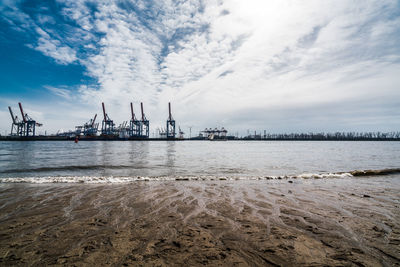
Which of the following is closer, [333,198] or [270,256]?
[270,256]

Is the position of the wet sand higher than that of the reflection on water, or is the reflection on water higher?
the wet sand

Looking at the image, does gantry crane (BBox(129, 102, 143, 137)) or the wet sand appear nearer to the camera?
the wet sand

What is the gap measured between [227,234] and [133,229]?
64.3 inches

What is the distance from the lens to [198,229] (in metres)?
3.10

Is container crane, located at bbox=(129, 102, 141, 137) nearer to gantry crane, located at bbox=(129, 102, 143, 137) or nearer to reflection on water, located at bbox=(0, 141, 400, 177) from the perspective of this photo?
gantry crane, located at bbox=(129, 102, 143, 137)

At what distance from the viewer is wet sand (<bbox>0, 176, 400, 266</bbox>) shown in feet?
7.52

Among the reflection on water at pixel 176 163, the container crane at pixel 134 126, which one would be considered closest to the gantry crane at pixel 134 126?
the container crane at pixel 134 126

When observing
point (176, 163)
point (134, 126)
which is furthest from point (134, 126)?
point (176, 163)

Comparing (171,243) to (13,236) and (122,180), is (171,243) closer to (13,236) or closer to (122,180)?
(13,236)

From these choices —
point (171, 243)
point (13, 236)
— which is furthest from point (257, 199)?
point (13, 236)

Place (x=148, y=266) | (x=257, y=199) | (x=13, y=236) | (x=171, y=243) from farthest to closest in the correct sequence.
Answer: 1. (x=257, y=199)
2. (x=13, y=236)
3. (x=171, y=243)
4. (x=148, y=266)

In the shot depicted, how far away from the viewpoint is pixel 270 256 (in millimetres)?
2326

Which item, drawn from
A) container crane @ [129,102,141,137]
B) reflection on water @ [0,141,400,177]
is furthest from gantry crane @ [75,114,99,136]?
reflection on water @ [0,141,400,177]

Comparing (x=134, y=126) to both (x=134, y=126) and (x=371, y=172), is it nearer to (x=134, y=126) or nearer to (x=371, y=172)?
(x=134, y=126)
